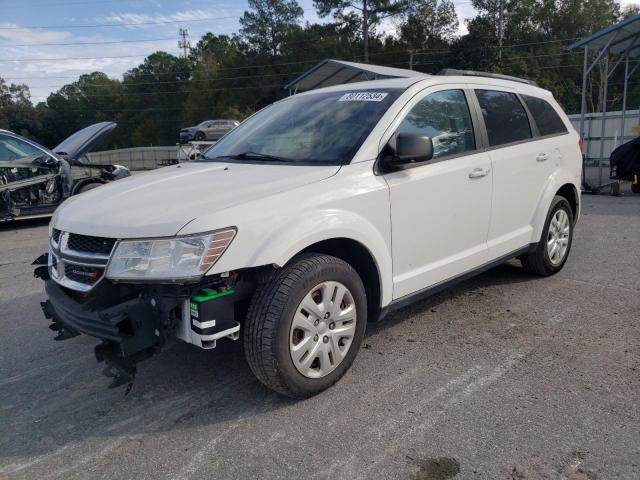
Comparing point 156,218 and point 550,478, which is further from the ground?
point 156,218

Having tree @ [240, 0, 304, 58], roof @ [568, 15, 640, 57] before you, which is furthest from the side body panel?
tree @ [240, 0, 304, 58]

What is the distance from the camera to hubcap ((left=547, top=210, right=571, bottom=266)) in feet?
16.3

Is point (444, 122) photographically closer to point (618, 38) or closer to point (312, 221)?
point (312, 221)

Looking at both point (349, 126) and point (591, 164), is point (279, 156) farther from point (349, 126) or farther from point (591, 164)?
point (591, 164)


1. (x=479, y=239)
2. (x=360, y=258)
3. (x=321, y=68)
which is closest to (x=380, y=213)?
(x=360, y=258)

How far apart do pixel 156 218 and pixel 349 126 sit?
1.47 meters

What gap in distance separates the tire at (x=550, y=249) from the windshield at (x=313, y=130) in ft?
7.03

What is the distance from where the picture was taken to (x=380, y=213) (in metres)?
3.24

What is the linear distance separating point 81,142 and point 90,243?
7.78 m

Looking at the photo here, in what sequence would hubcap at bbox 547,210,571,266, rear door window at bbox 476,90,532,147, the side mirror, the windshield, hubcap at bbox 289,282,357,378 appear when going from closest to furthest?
hubcap at bbox 289,282,357,378 → the side mirror → the windshield → rear door window at bbox 476,90,532,147 → hubcap at bbox 547,210,571,266

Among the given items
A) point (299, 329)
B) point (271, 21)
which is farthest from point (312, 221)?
point (271, 21)

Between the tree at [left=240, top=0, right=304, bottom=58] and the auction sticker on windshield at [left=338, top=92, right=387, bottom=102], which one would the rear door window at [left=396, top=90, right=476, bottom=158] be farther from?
the tree at [left=240, top=0, right=304, bottom=58]

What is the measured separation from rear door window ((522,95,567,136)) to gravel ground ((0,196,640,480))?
1.60 m

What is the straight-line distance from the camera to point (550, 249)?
4.98 metres
